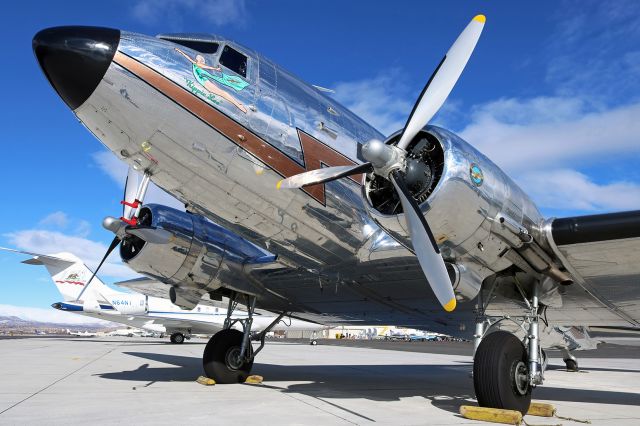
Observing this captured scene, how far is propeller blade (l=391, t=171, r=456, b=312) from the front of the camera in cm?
602

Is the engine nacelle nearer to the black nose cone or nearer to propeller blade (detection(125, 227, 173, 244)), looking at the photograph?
propeller blade (detection(125, 227, 173, 244))

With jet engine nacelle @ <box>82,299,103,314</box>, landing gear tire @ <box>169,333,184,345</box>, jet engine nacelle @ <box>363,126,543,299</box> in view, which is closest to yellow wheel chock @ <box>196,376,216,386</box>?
jet engine nacelle @ <box>363,126,543,299</box>

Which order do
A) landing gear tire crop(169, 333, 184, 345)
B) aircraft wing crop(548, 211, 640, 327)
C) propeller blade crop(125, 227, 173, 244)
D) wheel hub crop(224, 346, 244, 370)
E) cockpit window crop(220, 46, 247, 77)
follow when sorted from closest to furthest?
1. aircraft wing crop(548, 211, 640, 327)
2. cockpit window crop(220, 46, 247, 77)
3. propeller blade crop(125, 227, 173, 244)
4. wheel hub crop(224, 346, 244, 370)
5. landing gear tire crop(169, 333, 184, 345)

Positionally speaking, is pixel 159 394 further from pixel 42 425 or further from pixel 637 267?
pixel 637 267

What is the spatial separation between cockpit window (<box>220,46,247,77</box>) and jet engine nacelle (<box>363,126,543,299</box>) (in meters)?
2.20

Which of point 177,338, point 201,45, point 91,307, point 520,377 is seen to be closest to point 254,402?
point 520,377

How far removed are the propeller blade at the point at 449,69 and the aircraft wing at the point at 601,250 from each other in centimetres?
229

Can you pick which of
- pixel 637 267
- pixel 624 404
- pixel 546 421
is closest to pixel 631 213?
pixel 637 267

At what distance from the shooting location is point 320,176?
6.44 meters

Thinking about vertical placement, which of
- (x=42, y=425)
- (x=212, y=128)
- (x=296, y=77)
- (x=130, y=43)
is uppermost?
(x=296, y=77)

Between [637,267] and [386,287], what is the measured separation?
3563mm

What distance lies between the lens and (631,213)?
617 centimetres

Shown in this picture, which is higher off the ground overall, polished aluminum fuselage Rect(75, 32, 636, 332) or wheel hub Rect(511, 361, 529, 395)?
polished aluminum fuselage Rect(75, 32, 636, 332)

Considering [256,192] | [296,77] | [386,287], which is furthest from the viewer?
[386,287]
